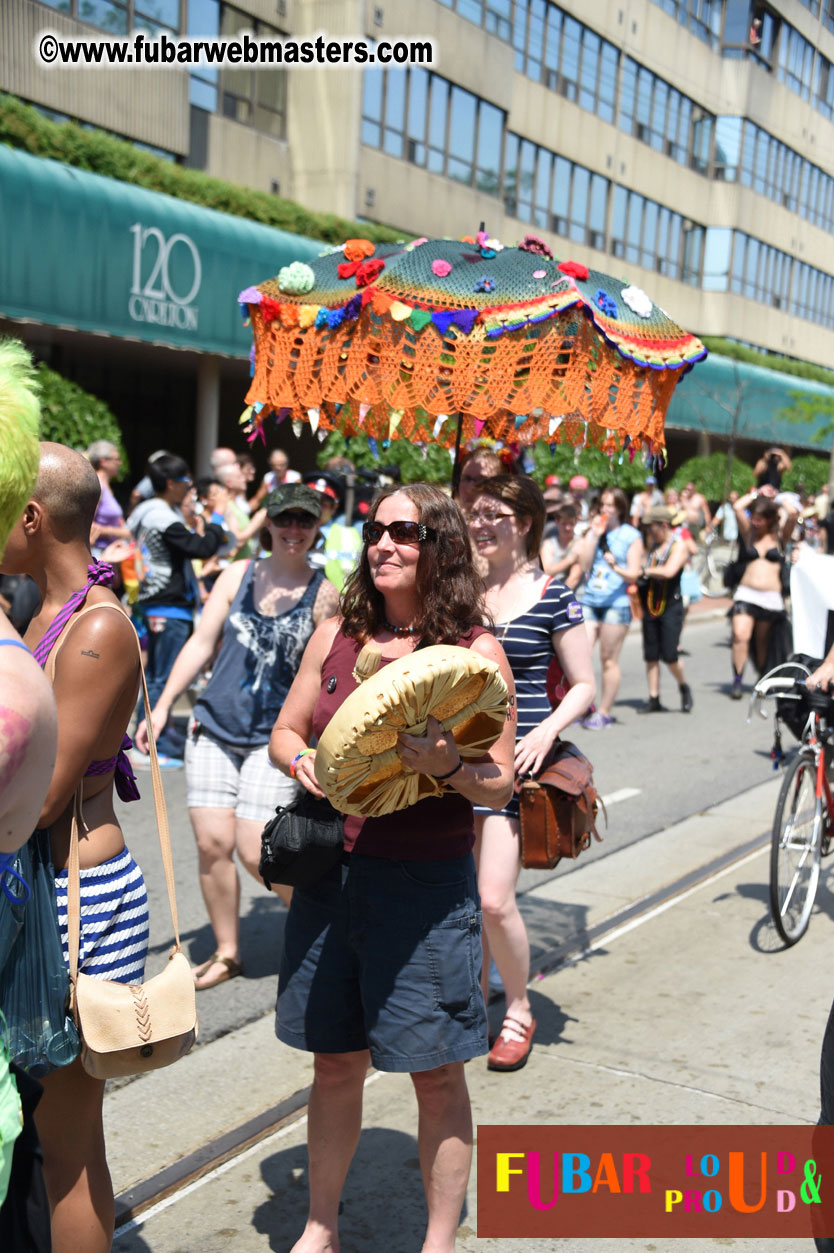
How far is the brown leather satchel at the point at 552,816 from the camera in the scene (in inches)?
169

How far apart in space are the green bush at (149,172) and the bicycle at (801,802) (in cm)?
1049

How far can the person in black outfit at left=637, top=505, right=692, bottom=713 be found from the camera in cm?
1167

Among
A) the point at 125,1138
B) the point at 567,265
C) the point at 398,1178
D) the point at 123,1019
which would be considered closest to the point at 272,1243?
the point at 398,1178

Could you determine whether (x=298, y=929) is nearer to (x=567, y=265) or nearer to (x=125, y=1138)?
(x=125, y=1138)

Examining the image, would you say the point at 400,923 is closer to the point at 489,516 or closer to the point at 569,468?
the point at 489,516

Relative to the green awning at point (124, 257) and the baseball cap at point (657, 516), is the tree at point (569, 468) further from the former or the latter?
the baseball cap at point (657, 516)

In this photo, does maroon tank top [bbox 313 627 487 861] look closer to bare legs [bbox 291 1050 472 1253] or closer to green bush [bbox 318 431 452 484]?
bare legs [bbox 291 1050 472 1253]

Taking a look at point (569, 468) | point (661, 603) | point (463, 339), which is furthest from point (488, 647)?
point (569, 468)

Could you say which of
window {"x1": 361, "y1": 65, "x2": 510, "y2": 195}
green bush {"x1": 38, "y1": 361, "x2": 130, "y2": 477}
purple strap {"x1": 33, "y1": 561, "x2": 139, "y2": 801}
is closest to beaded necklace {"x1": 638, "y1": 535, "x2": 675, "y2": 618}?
green bush {"x1": 38, "y1": 361, "x2": 130, "y2": 477}

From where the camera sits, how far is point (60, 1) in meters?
18.8

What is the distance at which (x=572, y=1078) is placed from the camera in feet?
13.9

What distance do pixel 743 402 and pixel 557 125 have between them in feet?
32.1

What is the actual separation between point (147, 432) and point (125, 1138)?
24.9 meters

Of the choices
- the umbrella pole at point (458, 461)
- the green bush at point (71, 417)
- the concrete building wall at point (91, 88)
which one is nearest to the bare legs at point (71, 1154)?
the umbrella pole at point (458, 461)
